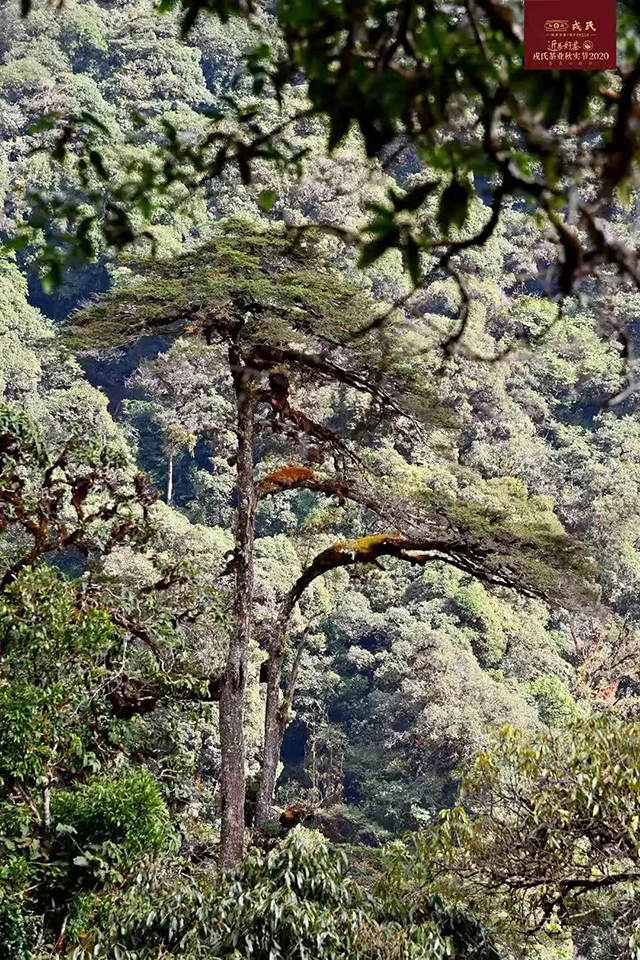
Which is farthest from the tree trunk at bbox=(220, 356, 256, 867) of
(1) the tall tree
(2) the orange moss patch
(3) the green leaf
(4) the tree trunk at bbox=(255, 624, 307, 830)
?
(3) the green leaf

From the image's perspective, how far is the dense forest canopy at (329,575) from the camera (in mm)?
1256

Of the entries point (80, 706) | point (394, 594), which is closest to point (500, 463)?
point (394, 594)

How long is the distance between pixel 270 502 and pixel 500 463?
→ 15.1 ft

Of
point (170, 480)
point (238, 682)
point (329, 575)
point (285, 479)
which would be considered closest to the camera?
point (238, 682)

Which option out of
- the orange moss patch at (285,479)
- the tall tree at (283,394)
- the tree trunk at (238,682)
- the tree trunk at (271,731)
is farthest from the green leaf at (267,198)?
the tree trunk at (271,731)

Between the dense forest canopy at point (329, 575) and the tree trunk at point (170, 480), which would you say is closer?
the dense forest canopy at point (329, 575)

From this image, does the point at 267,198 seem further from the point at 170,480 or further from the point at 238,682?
the point at 170,480

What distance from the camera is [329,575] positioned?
2419 centimetres

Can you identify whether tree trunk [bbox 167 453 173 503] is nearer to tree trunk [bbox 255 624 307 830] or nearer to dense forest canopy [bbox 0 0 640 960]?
dense forest canopy [bbox 0 0 640 960]

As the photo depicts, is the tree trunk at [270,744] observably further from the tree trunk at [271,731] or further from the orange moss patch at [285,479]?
the orange moss patch at [285,479]

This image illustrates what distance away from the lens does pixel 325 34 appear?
1.26 meters

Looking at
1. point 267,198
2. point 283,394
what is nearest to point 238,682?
point 283,394

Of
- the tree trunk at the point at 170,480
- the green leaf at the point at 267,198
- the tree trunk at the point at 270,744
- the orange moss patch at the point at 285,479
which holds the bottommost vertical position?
the tree trunk at the point at 270,744

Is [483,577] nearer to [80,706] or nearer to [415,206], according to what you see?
[80,706]
